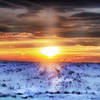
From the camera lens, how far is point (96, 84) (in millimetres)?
22984

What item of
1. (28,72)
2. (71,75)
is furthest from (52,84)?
(28,72)

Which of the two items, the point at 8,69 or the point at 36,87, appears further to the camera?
the point at 8,69

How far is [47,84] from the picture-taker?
2281cm

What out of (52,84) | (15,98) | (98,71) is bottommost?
(15,98)

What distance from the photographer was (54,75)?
91.5 ft

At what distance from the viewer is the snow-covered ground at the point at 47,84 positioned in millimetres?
16891

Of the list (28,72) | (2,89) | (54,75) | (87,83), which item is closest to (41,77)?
(54,75)

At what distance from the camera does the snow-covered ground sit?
1689cm

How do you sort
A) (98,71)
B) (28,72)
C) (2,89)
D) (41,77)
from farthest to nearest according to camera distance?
(98,71) → (28,72) → (41,77) → (2,89)

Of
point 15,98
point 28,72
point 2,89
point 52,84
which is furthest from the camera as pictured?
point 28,72

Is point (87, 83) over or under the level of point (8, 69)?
under

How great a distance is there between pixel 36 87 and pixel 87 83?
483 centimetres

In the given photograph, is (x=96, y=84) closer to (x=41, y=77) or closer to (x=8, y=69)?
(x=41, y=77)

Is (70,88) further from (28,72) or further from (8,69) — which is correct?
(8,69)
